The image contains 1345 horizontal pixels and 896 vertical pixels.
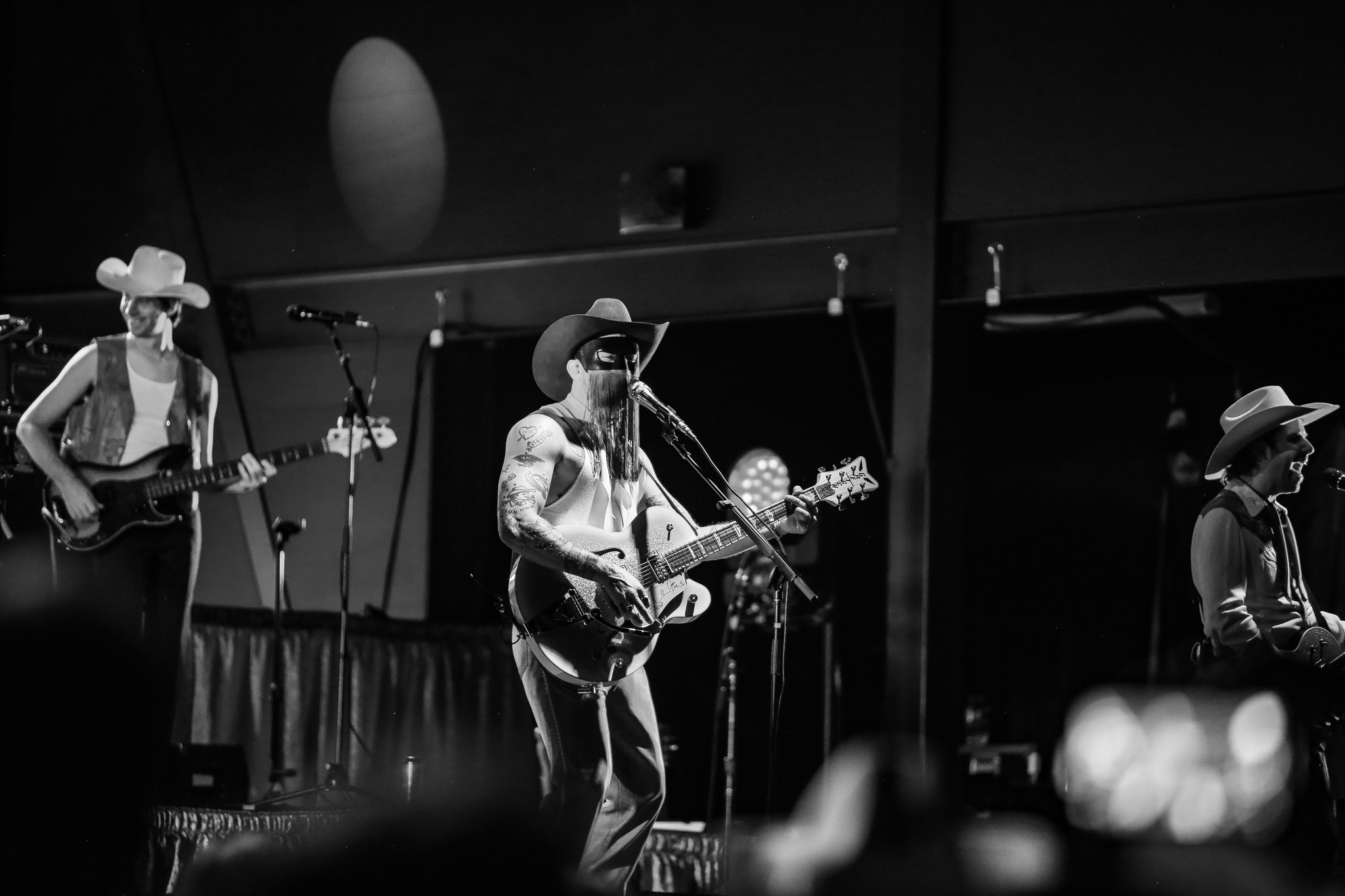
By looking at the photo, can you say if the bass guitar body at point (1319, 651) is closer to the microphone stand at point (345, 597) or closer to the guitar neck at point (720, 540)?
the guitar neck at point (720, 540)

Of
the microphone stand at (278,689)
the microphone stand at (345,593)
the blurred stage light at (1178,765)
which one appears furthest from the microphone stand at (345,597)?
the blurred stage light at (1178,765)

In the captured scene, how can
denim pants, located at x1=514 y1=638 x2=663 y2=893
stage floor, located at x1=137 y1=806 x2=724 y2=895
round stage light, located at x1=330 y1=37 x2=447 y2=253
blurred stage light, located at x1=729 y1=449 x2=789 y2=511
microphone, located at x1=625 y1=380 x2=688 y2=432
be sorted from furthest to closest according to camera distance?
round stage light, located at x1=330 y1=37 x2=447 y2=253 → blurred stage light, located at x1=729 y1=449 x2=789 y2=511 → stage floor, located at x1=137 y1=806 x2=724 y2=895 → microphone, located at x1=625 y1=380 x2=688 y2=432 → denim pants, located at x1=514 y1=638 x2=663 y2=893

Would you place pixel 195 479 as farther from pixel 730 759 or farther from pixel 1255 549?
pixel 1255 549

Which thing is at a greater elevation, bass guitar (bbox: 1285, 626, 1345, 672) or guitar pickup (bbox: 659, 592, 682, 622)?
guitar pickup (bbox: 659, 592, 682, 622)

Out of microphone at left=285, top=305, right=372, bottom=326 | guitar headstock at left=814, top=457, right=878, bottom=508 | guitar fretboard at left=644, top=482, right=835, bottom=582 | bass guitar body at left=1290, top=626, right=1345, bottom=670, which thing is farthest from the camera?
microphone at left=285, top=305, right=372, bottom=326

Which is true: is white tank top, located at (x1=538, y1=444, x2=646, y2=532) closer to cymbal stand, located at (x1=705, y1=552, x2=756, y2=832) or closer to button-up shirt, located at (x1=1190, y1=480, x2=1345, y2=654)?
cymbal stand, located at (x1=705, y1=552, x2=756, y2=832)

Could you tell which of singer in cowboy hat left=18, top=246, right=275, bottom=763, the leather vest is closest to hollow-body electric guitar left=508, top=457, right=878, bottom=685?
singer in cowboy hat left=18, top=246, right=275, bottom=763

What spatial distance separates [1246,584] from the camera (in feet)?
16.7

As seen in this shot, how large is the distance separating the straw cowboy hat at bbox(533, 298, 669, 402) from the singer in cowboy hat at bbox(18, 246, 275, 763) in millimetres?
1852

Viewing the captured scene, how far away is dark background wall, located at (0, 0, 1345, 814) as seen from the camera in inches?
271

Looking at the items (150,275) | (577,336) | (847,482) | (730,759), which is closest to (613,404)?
(577,336)

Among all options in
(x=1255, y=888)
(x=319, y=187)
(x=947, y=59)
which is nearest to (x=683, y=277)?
(x=947, y=59)

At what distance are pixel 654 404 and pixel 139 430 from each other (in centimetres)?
264

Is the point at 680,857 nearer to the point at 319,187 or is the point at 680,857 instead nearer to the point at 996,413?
the point at 996,413
